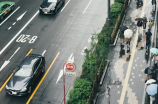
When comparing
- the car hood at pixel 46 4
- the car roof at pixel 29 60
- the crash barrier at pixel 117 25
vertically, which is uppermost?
the car roof at pixel 29 60

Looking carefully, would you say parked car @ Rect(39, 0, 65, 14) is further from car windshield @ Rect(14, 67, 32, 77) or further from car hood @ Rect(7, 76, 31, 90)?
car hood @ Rect(7, 76, 31, 90)

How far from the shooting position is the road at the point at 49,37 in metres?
30.2

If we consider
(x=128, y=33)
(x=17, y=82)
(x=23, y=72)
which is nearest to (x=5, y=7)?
(x=23, y=72)

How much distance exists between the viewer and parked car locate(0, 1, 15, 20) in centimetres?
4141

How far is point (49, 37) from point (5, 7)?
312 inches

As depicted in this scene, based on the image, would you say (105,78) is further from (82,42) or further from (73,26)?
(73,26)

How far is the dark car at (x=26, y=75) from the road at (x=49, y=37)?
0.72m

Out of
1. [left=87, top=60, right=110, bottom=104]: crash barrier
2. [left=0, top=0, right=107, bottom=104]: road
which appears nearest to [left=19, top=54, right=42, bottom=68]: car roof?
[left=0, top=0, right=107, bottom=104]: road

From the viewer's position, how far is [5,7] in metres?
42.2

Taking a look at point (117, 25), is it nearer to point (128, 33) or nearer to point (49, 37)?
point (128, 33)

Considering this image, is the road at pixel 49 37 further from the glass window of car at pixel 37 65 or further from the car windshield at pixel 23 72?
the car windshield at pixel 23 72

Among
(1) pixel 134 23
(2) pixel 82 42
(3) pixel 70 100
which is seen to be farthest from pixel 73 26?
(3) pixel 70 100

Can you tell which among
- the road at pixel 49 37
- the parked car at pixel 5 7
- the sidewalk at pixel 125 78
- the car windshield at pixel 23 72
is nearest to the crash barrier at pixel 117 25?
the sidewalk at pixel 125 78

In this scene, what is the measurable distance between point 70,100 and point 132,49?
10.9 metres
